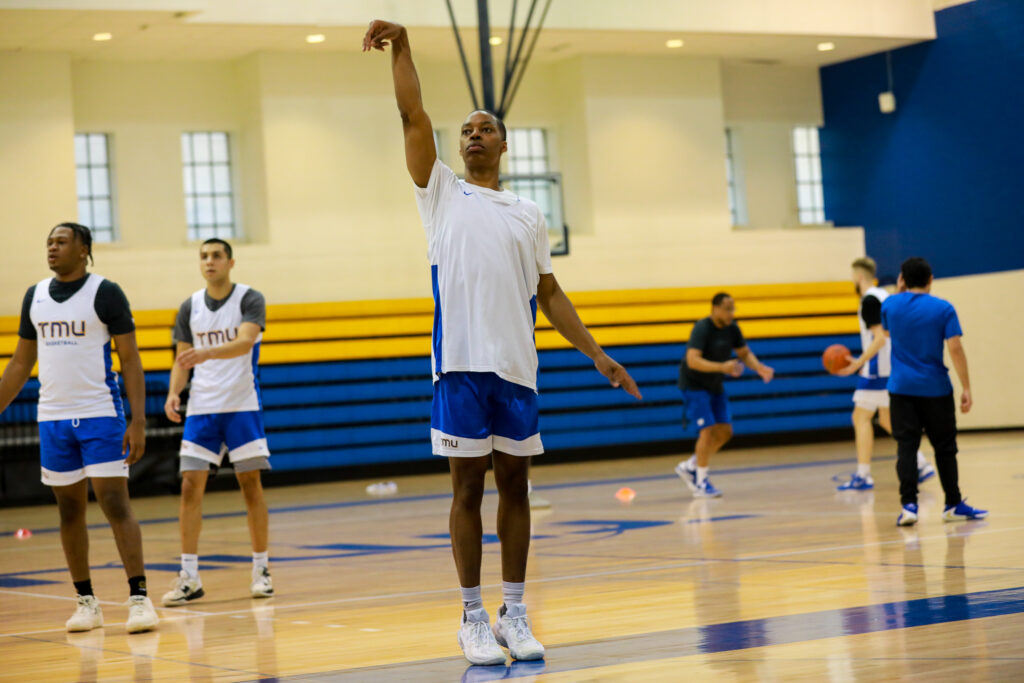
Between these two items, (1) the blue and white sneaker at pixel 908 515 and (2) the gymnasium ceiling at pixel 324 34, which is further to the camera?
(2) the gymnasium ceiling at pixel 324 34

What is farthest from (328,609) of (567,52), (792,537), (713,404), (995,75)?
(995,75)

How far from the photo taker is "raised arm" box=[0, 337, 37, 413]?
6543 millimetres

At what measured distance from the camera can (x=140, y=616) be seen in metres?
6.32

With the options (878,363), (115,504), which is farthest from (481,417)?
(878,363)

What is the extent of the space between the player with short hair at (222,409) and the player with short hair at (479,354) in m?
2.73

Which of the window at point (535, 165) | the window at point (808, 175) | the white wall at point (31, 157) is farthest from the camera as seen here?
the window at point (808, 175)

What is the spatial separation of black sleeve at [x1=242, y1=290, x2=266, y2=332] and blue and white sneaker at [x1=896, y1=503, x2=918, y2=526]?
417 cm

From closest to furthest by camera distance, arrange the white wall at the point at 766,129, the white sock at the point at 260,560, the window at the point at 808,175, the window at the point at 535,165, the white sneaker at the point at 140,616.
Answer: the white sneaker at the point at 140,616
the white sock at the point at 260,560
the window at the point at 535,165
the white wall at the point at 766,129
the window at the point at 808,175

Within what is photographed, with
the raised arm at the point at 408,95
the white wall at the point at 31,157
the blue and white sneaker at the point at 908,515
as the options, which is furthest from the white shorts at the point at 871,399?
the white wall at the point at 31,157

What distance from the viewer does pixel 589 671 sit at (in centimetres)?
455

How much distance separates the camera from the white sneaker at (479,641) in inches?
189

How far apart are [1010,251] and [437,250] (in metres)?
16.9

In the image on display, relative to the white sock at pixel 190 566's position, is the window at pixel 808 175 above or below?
above

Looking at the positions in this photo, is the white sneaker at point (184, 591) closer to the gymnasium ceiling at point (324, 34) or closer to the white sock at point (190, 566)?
the white sock at point (190, 566)
